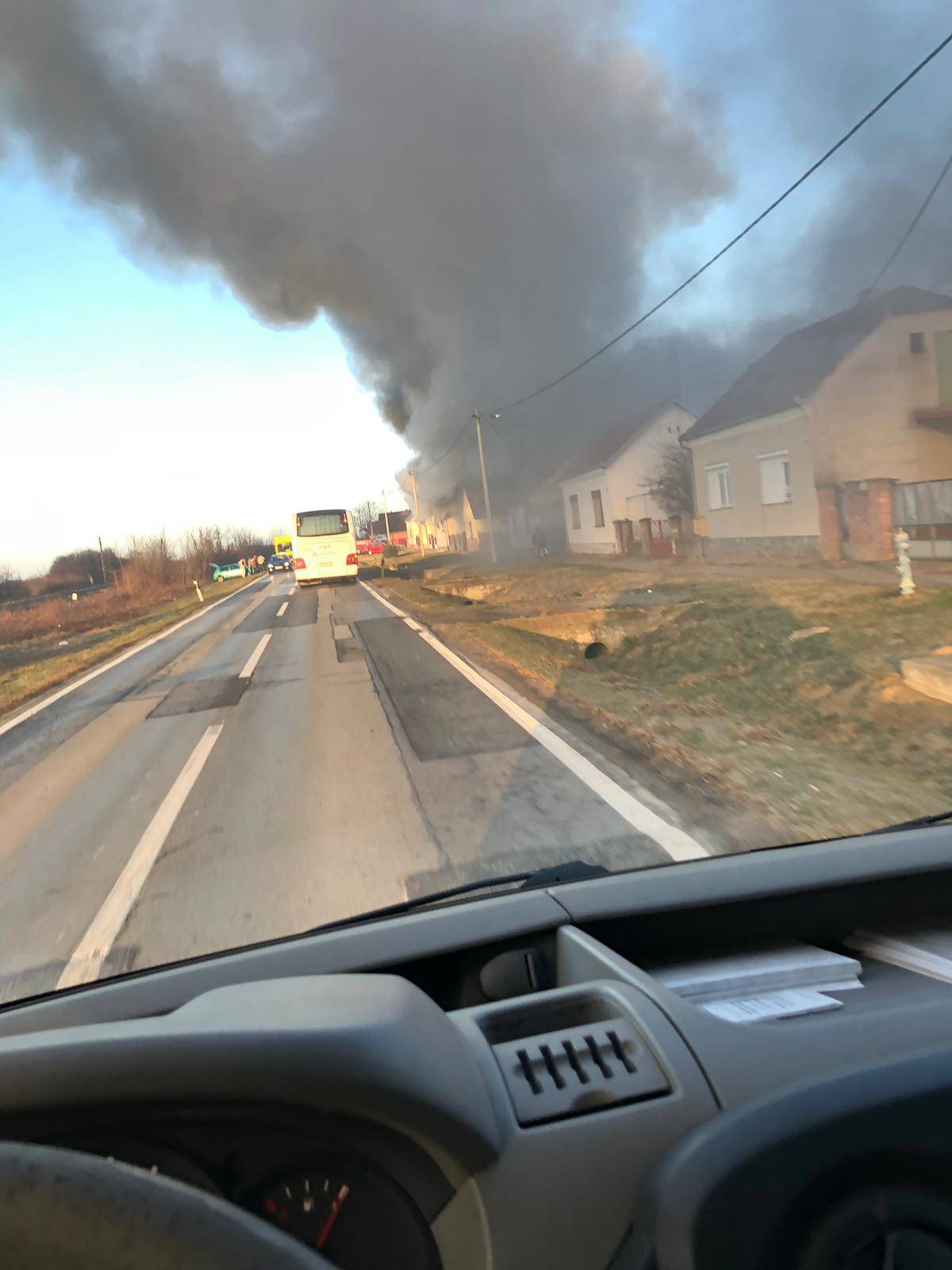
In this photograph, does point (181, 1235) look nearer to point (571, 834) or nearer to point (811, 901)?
point (811, 901)

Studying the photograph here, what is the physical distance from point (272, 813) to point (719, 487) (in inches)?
843

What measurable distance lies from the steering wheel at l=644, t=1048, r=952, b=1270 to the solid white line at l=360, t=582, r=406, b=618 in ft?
56.8

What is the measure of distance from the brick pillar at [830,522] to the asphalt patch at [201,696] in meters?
12.2

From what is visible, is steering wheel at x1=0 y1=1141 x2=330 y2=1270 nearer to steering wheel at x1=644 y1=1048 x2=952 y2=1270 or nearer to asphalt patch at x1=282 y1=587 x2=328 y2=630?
steering wheel at x1=644 y1=1048 x2=952 y2=1270

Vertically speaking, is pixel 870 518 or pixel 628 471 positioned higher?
pixel 628 471

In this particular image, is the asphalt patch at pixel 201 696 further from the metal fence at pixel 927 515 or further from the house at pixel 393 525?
the house at pixel 393 525

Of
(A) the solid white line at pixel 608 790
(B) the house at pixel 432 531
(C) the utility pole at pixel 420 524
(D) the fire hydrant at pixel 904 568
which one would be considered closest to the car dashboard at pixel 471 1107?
(A) the solid white line at pixel 608 790

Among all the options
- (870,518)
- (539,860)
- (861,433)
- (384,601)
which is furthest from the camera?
(384,601)

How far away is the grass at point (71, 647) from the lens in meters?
14.9

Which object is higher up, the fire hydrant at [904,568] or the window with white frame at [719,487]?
the window with white frame at [719,487]

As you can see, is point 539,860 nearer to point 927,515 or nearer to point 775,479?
point 927,515

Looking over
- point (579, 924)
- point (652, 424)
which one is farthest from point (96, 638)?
point (579, 924)

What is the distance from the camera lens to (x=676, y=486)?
100ft

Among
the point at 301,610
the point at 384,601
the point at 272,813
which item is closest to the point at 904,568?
the point at 272,813
